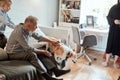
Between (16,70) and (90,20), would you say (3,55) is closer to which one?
(16,70)

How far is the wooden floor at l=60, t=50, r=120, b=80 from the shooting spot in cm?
347

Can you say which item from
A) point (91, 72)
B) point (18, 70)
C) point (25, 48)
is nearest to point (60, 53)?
point (25, 48)

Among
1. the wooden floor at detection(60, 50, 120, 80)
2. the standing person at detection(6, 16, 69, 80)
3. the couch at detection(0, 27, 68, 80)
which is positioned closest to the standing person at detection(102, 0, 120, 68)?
the wooden floor at detection(60, 50, 120, 80)

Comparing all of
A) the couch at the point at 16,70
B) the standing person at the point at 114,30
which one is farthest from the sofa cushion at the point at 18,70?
the standing person at the point at 114,30

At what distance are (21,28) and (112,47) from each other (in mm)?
2128

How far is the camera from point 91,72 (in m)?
3.75

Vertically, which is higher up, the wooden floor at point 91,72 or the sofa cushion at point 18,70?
the sofa cushion at point 18,70

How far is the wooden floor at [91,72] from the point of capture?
3.47 m

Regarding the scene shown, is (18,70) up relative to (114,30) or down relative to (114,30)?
down

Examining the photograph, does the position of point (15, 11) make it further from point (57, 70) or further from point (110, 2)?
point (110, 2)

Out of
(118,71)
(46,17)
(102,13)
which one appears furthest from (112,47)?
(46,17)

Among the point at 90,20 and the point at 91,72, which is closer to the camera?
the point at 91,72

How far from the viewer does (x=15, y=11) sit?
402 cm

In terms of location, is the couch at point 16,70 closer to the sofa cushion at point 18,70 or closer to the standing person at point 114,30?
the sofa cushion at point 18,70
